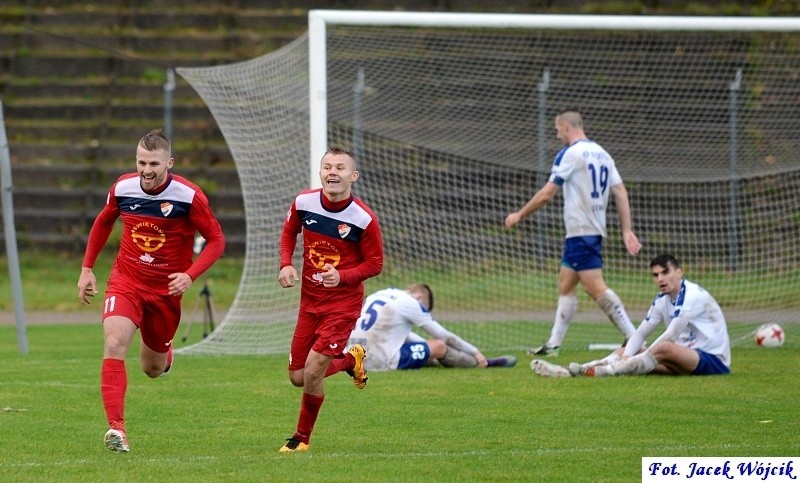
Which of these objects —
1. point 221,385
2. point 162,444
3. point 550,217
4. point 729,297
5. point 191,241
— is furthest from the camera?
point 550,217

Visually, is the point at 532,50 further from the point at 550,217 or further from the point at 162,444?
the point at 162,444

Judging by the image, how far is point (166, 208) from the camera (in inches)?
309

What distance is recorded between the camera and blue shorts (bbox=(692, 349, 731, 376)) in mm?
10836

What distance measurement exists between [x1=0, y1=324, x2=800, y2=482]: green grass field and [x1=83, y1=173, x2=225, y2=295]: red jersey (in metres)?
1.04

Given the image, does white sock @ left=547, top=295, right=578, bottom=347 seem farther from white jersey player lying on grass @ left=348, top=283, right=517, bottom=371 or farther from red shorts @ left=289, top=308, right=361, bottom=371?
red shorts @ left=289, top=308, right=361, bottom=371

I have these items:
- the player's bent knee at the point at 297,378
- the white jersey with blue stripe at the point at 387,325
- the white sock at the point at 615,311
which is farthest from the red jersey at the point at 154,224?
the white sock at the point at 615,311

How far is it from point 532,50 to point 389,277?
14.8ft

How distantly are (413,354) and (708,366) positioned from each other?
262 centimetres

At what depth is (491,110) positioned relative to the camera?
18.0 metres

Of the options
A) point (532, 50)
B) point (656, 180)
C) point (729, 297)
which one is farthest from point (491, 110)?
point (729, 297)

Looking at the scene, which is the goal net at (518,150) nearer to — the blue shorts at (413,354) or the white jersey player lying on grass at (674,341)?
the blue shorts at (413,354)

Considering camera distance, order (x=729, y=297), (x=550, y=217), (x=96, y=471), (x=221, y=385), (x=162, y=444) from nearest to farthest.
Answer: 1. (x=96, y=471)
2. (x=162, y=444)
3. (x=221, y=385)
4. (x=729, y=297)
5. (x=550, y=217)

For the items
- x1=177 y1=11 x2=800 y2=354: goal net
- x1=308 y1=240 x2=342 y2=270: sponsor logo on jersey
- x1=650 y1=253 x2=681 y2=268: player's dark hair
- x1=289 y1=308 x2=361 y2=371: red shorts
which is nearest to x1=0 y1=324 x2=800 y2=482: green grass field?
x1=289 y1=308 x2=361 y2=371: red shorts

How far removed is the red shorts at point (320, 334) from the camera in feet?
24.4
